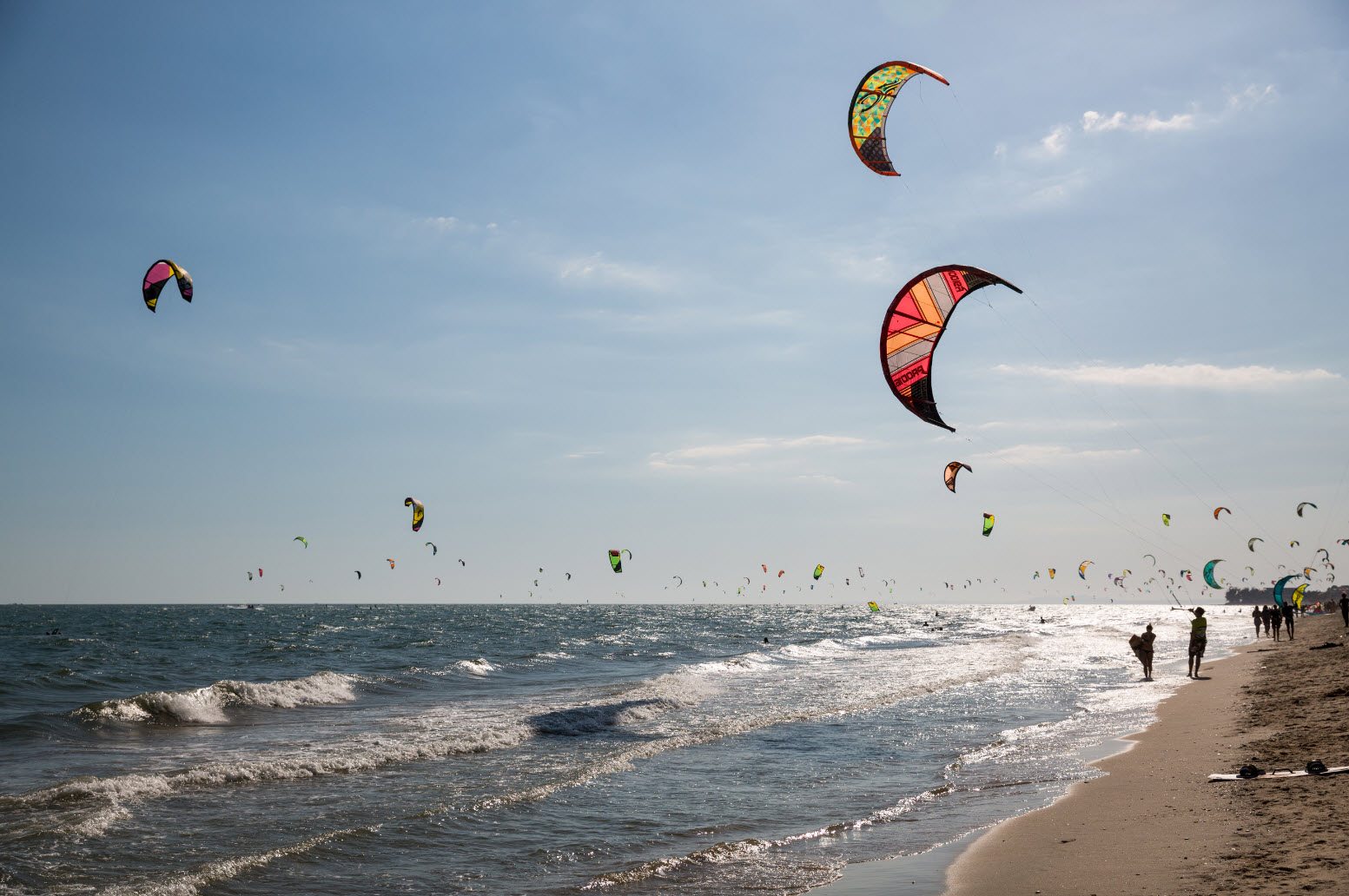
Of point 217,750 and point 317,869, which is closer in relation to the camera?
point 317,869

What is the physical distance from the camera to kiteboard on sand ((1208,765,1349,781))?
6.51m

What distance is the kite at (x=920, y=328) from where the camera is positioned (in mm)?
9766

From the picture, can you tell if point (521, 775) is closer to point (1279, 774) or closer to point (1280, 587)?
point (1279, 774)

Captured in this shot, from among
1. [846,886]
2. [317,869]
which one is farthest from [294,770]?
[846,886]

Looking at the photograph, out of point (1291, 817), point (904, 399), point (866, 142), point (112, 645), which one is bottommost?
point (112, 645)

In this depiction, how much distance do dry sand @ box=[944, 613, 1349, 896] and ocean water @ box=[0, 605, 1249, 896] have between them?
0.72 m

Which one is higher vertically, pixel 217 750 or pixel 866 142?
pixel 866 142

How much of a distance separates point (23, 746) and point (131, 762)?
285 cm

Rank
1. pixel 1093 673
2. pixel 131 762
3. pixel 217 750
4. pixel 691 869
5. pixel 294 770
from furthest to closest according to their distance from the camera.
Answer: pixel 1093 673, pixel 217 750, pixel 131 762, pixel 294 770, pixel 691 869

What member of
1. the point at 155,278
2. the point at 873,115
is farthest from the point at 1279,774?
the point at 155,278

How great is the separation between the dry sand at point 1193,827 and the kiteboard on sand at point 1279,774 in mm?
123

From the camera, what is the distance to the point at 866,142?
11.6m

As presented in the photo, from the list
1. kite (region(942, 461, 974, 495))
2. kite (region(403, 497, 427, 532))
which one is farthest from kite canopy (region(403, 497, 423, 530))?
kite (region(942, 461, 974, 495))

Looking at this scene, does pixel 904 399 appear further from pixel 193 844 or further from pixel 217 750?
pixel 217 750
